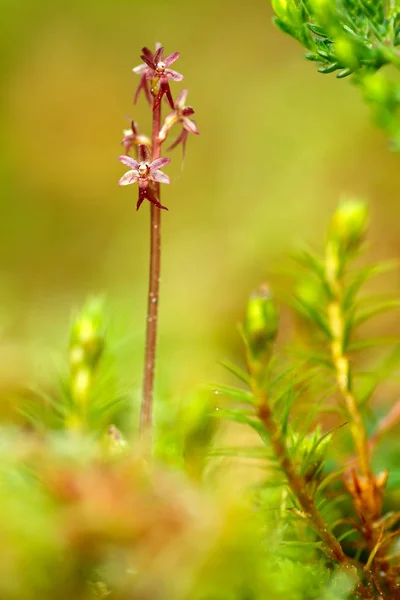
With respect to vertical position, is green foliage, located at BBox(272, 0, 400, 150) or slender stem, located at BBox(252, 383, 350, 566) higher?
green foliage, located at BBox(272, 0, 400, 150)

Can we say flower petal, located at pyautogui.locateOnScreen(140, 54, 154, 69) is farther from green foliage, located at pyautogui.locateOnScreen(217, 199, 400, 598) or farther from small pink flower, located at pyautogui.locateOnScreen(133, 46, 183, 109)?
green foliage, located at pyautogui.locateOnScreen(217, 199, 400, 598)

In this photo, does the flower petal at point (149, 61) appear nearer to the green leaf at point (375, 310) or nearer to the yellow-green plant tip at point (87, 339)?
the yellow-green plant tip at point (87, 339)

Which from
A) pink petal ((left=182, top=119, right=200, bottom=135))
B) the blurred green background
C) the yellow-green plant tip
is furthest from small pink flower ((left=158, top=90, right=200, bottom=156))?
the blurred green background

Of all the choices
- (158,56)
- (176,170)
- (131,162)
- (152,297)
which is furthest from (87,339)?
(176,170)

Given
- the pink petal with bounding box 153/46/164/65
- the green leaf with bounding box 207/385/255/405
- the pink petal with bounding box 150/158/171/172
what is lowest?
the green leaf with bounding box 207/385/255/405

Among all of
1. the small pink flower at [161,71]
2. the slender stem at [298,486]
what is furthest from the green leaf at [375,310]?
the small pink flower at [161,71]

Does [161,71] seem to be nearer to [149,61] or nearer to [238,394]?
[149,61]

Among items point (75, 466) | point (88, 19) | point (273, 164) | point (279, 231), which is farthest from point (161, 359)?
point (88, 19)
